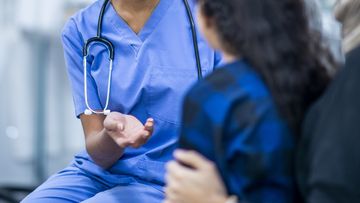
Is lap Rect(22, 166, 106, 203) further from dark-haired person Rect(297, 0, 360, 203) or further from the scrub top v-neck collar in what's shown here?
dark-haired person Rect(297, 0, 360, 203)

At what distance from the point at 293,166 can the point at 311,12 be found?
24 centimetres

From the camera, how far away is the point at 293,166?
3.41 ft

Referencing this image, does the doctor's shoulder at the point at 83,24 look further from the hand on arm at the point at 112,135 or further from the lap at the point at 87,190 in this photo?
the lap at the point at 87,190

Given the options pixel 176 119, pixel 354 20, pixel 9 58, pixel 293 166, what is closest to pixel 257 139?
pixel 293 166

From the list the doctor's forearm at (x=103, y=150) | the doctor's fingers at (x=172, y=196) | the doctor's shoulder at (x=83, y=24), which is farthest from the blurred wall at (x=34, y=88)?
the doctor's fingers at (x=172, y=196)

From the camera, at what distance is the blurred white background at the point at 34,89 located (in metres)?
3.36

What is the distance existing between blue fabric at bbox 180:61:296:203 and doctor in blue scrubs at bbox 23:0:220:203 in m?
0.41

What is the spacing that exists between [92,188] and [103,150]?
0.32 feet

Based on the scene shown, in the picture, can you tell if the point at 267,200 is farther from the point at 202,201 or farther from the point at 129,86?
the point at 129,86

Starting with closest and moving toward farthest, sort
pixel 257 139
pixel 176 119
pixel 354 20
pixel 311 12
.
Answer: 1. pixel 257 139
2. pixel 311 12
3. pixel 354 20
4. pixel 176 119

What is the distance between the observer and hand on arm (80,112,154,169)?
52.4 inches

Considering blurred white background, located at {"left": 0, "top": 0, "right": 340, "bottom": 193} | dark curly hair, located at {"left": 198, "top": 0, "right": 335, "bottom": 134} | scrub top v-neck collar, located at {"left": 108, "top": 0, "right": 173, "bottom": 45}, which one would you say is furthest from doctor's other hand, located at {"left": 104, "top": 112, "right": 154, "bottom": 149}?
blurred white background, located at {"left": 0, "top": 0, "right": 340, "bottom": 193}

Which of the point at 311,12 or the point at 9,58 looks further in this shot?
the point at 9,58

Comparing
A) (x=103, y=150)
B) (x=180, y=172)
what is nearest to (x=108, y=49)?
(x=103, y=150)
